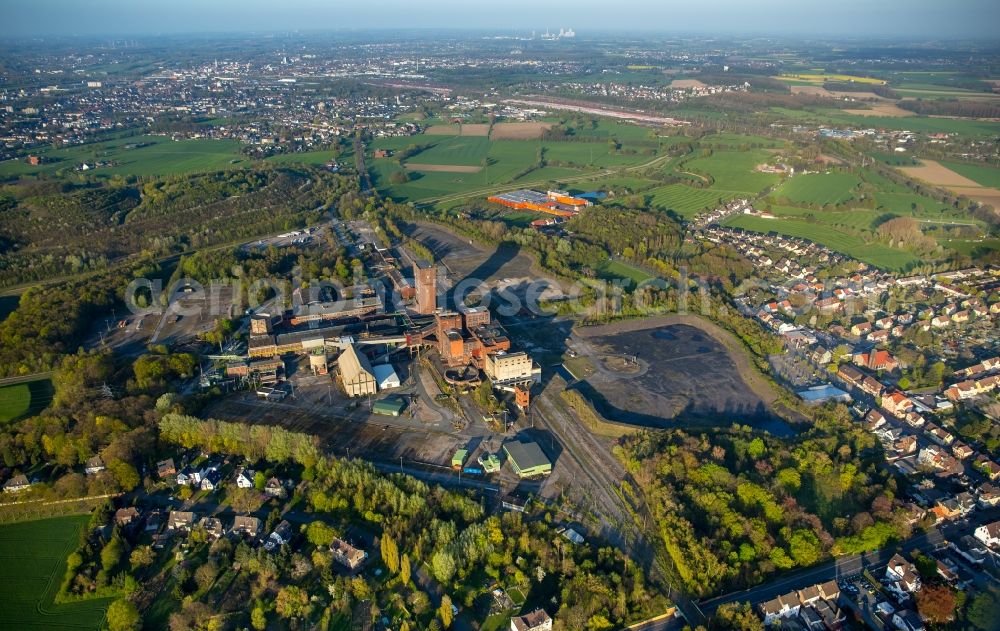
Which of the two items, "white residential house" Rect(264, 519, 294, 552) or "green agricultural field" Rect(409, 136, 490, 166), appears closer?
"white residential house" Rect(264, 519, 294, 552)

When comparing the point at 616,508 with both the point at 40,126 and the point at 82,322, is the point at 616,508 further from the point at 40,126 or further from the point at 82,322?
the point at 40,126

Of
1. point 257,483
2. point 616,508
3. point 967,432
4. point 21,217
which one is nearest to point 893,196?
point 967,432

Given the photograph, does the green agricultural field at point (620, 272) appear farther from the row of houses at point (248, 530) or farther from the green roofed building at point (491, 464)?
the row of houses at point (248, 530)

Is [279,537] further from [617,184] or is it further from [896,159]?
[896,159]

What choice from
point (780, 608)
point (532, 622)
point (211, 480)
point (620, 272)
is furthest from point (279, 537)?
point (620, 272)

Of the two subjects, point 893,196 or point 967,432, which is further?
point 893,196

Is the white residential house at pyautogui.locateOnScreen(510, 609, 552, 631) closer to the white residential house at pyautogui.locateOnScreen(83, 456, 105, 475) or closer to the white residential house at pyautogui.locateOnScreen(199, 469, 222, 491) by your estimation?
the white residential house at pyautogui.locateOnScreen(199, 469, 222, 491)

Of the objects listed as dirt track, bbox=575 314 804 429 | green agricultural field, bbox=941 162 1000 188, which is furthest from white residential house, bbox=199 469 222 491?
green agricultural field, bbox=941 162 1000 188
